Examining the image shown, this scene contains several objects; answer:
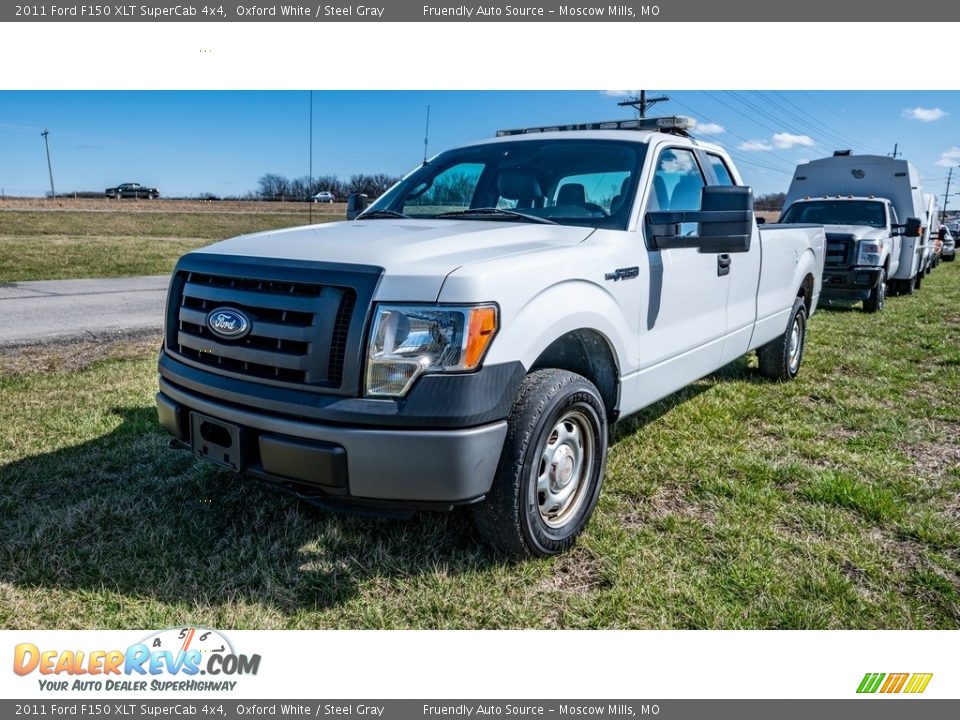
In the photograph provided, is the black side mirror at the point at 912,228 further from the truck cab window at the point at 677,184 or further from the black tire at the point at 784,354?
the truck cab window at the point at 677,184

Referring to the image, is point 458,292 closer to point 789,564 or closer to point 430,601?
point 430,601

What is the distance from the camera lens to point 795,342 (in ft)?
22.0

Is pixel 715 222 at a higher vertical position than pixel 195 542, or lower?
higher

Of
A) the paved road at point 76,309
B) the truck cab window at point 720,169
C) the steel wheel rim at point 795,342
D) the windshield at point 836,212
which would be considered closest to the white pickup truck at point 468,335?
the truck cab window at point 720,169

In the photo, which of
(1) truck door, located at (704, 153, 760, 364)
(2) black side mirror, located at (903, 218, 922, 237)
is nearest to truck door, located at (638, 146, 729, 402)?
(1) truck door, located at (704, 153, 760, 364)

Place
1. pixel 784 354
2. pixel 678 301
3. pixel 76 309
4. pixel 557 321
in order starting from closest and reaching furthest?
1. pixel 557 321
2. pixel 678 301
3. pixel 784 354
4. pixel 76 309

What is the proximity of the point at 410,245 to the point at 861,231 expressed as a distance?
11703 millimetres

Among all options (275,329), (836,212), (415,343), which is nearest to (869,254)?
(836,212)

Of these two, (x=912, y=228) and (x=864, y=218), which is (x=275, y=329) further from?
(x=912, y=228)

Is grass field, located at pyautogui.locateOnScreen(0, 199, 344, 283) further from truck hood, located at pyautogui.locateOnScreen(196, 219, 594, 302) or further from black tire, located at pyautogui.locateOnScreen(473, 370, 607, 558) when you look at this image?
black tire, located at pyautogui.locateOnScreen(473, 370, 607, 558)

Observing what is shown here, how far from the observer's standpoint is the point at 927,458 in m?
4.57

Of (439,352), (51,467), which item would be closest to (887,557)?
(439,352)

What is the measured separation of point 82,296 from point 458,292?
974 cm

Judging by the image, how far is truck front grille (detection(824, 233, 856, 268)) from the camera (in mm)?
11945
